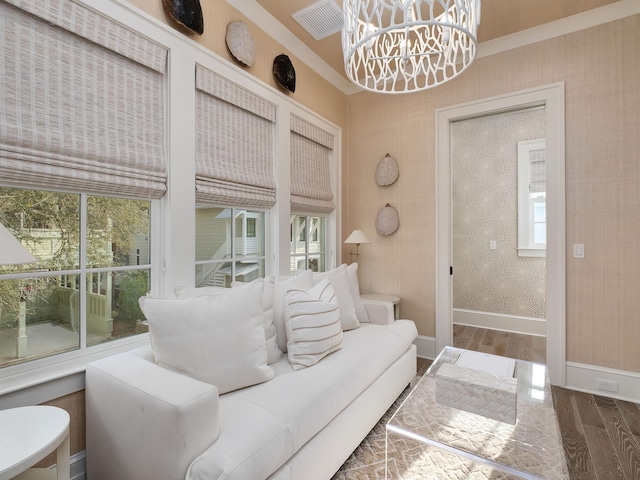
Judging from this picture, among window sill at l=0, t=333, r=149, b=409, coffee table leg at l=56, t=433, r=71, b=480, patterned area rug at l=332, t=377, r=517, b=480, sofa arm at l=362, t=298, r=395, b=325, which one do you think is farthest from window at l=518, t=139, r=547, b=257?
coffee table leg at l=56, t=433, r=71, b=480

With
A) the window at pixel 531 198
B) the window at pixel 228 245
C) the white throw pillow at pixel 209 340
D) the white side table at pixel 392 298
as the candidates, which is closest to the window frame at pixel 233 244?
the window at pixel 228 245

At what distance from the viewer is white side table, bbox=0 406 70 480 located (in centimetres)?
91

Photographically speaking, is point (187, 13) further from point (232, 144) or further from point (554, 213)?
point (554, 213)

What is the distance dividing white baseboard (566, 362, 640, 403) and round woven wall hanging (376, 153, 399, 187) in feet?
7.21

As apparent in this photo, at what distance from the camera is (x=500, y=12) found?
2.53m

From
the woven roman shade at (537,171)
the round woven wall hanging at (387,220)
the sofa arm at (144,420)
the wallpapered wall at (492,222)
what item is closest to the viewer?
the sofa arm at (144,420)

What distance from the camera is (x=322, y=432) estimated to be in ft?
4.83

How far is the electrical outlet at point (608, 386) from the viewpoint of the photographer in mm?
2424

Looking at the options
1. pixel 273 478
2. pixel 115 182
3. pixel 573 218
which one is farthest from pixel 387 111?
pixel 273 478

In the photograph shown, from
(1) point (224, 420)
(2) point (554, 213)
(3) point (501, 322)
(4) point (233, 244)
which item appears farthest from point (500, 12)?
(3) point (501, 322)

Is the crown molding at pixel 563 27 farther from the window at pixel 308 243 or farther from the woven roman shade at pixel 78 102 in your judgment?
the woven roman shade at pixel 78 102

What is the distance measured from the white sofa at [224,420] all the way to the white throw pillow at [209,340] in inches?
2.0

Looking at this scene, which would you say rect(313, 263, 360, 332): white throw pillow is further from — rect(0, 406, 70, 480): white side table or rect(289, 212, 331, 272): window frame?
rect(0, 406, 70, 480): white side table

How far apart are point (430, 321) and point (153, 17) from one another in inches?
126
